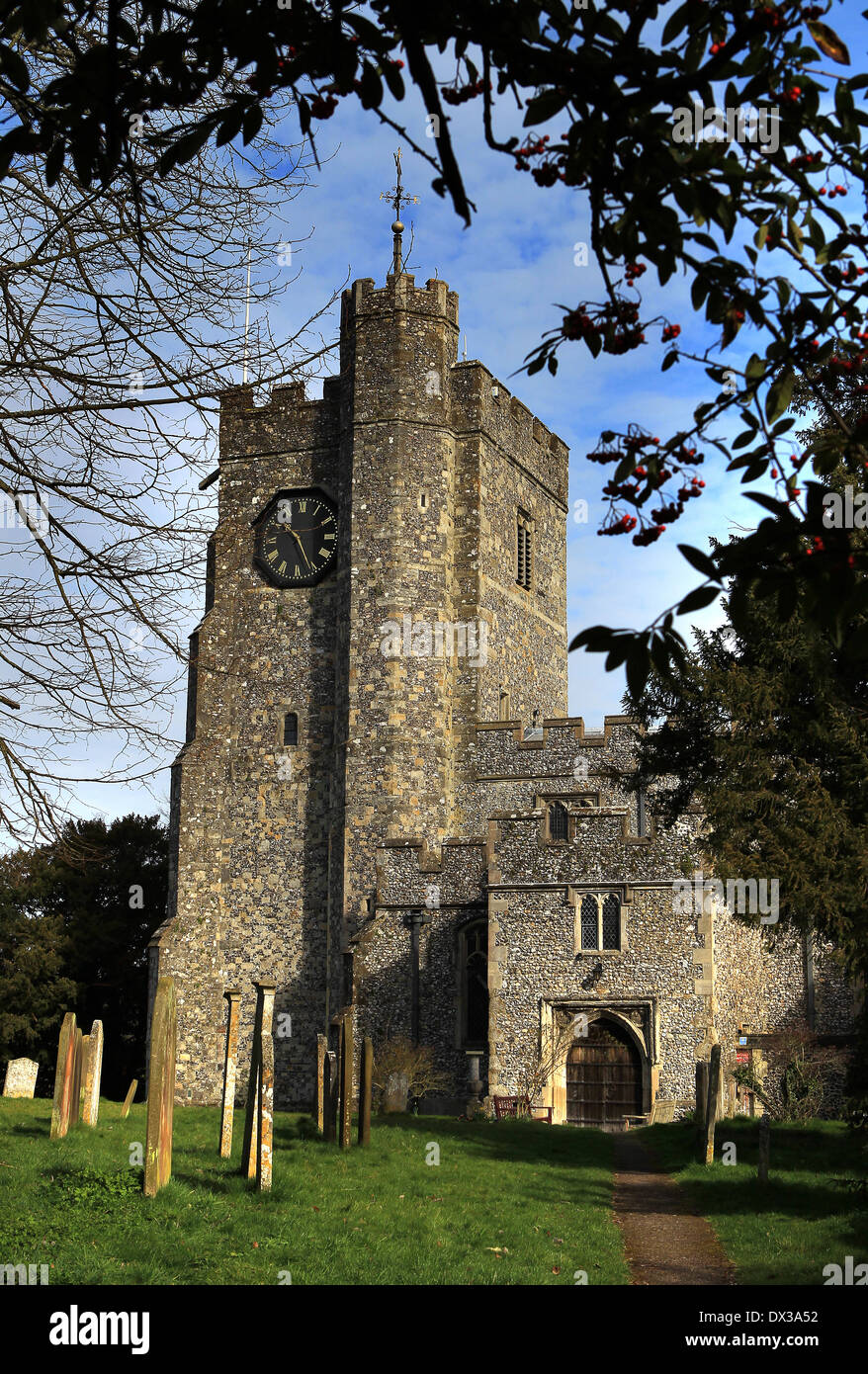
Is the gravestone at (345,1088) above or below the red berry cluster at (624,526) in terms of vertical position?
below

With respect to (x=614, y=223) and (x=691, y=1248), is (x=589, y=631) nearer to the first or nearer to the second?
(x=614, y=223)

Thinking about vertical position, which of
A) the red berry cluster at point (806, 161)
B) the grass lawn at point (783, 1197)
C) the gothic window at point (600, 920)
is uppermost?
the red berry cluster at point (806, 161)

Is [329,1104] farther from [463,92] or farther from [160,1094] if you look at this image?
[463,92]

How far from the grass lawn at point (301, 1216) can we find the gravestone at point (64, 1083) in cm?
31

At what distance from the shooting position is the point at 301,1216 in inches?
451

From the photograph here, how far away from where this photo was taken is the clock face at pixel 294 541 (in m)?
35.5

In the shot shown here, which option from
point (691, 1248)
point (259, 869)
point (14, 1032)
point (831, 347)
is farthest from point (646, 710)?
point (14, 1032)

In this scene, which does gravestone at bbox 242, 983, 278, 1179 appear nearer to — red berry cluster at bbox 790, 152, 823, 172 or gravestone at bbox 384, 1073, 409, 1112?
red berry cluster at bbox 790, 152, 823, 172

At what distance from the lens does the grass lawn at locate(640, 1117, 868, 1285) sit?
11.4 metres

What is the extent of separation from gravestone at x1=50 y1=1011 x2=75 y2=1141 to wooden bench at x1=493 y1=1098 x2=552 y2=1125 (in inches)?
420

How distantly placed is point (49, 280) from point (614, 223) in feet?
13.4

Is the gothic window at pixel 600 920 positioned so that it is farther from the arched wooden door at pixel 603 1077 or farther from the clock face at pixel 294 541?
the clock face at pixel 294 541

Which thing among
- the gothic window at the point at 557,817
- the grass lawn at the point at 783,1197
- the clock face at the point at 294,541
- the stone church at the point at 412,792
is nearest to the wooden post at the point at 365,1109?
the grass lawn at the point at 783,1197

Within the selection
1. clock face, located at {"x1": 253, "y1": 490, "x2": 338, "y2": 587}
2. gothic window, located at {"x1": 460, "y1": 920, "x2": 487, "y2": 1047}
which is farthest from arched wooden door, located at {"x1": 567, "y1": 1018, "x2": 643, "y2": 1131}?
clock face, located at {"x1": 253, "y1": 490, "x2": 338, "y2": 587}
